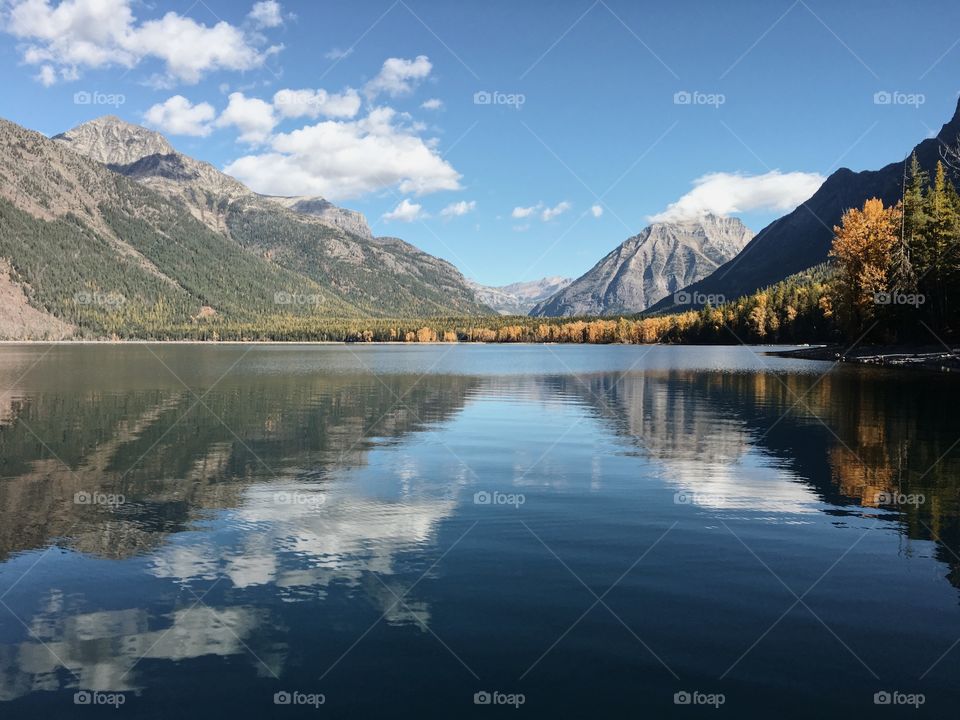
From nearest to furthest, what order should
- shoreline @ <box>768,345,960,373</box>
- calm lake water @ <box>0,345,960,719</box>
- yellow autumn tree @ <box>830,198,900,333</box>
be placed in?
calm lake water @ <box>0,345,960,719</box> < shoreline @ <box>768,345,960,373</box> < yellow autumn tree @ <box>830,198,900,333</box>

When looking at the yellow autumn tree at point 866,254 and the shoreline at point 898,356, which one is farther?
the yellow autumn tree at point 866,254

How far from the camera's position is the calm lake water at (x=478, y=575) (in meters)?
12.6

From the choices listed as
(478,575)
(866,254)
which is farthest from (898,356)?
(478,575)

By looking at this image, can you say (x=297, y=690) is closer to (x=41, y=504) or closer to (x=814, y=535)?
(x=814, y=535)

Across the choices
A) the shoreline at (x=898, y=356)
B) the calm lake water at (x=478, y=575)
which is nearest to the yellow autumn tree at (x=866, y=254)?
the shoreline at (x=898, y=356)

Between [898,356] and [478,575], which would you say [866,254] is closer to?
[898,356]

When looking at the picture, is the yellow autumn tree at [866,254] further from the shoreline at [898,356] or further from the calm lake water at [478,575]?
the calm lake water at [478,575]

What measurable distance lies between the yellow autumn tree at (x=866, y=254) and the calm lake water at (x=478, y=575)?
8829cm

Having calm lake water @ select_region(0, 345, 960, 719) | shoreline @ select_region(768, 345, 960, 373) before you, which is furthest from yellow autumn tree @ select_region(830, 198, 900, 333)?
calm lake water @ select_region(0, 345, 960, 719)

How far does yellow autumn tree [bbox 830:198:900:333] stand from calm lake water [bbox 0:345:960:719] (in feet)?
290

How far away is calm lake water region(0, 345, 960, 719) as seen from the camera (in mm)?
12555

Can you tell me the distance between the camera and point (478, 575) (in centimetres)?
1809

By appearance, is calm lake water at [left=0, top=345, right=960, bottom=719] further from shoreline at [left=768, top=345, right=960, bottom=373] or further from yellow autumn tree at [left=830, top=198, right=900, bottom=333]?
yellow autumn tree at [left=830, top=198, right=900, bottom=333]

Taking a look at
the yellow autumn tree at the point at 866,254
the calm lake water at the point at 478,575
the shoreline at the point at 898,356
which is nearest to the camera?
the calm lake water at the point at 478,575
